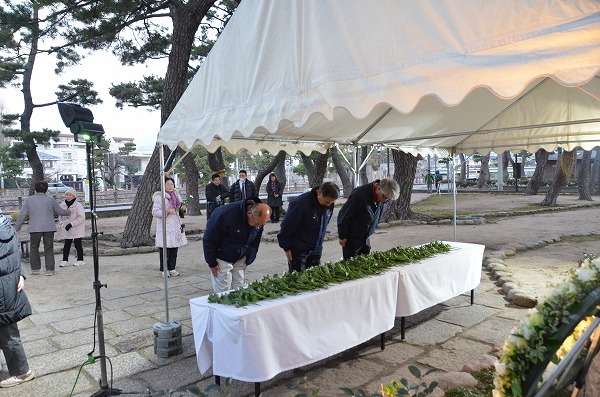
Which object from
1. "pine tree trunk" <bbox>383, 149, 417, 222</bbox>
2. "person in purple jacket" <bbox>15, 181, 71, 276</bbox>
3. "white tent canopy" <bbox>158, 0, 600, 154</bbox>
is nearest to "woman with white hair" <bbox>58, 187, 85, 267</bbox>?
"person in purple jacket" <bbox>15, 181, 71, 276</bbox>

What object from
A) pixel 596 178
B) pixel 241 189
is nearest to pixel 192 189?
pixel 241 189

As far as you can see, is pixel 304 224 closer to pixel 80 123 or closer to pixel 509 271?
pixel 80 123

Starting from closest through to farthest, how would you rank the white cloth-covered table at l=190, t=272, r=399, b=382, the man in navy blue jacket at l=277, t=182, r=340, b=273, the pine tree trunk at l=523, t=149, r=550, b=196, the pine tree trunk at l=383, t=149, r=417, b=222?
the white cloth-covered table at l=190, t=272, r=399, b=382 < the man in navy blue jacket at l=277, t=182, r=340, b=273 < the pine tree trunk at l=383, t=149, r=417, b=222 < the pine tree trunk at l=523, t=149, r=550, b=196

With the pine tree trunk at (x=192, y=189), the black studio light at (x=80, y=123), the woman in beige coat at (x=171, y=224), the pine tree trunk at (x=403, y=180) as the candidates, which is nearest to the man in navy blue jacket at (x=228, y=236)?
the black studio light at (x=80, y=123)

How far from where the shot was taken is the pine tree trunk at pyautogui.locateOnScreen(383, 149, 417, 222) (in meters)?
12.7

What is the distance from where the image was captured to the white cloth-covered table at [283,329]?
2.69 metres

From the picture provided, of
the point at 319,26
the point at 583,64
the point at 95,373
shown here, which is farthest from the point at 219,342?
the point at 583,64

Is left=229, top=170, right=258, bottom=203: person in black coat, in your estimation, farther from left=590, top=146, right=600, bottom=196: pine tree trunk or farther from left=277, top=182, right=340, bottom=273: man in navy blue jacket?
left=590, top=146, right=600, bottom=196: pine tree trunk

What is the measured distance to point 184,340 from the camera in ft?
13.5

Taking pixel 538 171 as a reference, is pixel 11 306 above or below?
below

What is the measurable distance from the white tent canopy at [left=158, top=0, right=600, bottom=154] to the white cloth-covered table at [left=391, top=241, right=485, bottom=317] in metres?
1.48

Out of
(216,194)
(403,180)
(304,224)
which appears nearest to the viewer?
(304,224)

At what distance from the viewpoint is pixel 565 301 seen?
129cm

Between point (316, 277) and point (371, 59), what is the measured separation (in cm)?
165
